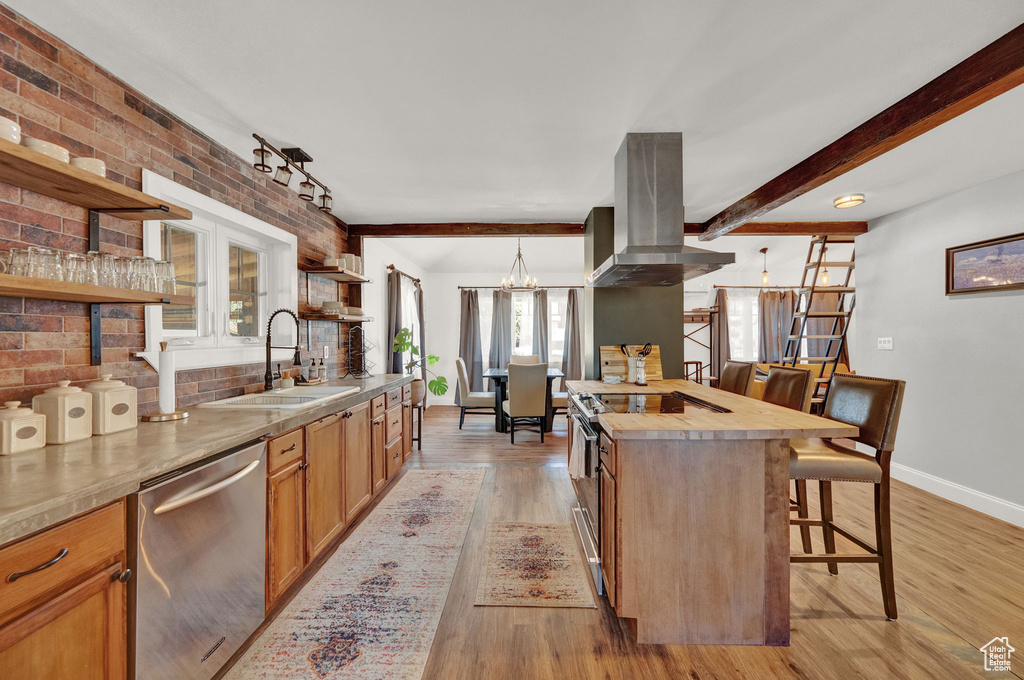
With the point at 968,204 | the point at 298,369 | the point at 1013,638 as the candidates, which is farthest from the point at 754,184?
the point at 298,369

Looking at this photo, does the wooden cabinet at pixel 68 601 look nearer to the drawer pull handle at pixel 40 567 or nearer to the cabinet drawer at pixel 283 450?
the drawer pull handle at pixel 40 567

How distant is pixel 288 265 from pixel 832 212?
15.0 ft

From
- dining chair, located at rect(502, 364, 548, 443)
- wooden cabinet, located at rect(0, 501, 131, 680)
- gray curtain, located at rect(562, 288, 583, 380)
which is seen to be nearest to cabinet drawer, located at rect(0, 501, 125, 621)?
wooden cabinet, located at rect(0, 501, 131, 680)

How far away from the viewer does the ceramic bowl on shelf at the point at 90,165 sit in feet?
4.71

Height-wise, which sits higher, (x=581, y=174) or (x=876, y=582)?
(x=581, y=174)

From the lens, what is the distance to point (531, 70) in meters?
1.82

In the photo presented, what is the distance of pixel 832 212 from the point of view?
151 inches

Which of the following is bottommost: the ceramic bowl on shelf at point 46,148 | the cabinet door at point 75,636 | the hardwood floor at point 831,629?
the hardwood floor at point 831,629

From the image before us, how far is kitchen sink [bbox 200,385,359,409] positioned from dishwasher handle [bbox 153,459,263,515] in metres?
0.56

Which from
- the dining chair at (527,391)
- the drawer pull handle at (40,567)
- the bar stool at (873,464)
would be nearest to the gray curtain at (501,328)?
the dining chair at (527,391)

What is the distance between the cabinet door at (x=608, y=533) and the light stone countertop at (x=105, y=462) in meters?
1.45

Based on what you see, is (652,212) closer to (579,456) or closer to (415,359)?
(579,456)

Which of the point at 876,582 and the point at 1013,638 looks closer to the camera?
the point at 1013,638

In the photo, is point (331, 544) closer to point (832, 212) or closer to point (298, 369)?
point (298, 369)
